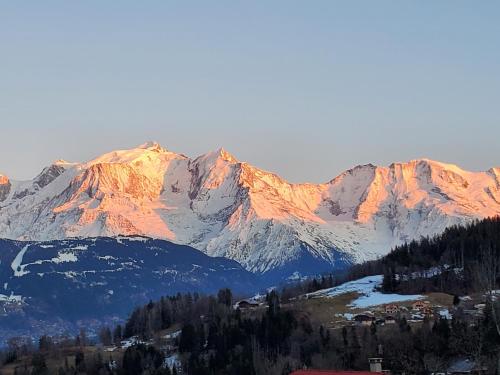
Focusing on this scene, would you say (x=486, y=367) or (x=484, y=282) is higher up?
(x=484, y=282)

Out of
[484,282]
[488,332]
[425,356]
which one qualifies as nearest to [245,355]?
[425,356]

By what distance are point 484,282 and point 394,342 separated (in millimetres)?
73768

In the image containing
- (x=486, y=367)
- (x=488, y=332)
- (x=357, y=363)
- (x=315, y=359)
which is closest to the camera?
(x=486, y=367)

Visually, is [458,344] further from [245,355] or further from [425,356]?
[245,355]

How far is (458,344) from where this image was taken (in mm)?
162000

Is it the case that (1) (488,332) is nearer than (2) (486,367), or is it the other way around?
(2) (486,367)

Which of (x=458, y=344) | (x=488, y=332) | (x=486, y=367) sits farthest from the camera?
(x=458, y=344)

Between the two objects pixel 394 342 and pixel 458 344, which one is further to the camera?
pixel 394 342

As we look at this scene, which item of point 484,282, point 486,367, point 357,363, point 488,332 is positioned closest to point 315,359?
point 357,363

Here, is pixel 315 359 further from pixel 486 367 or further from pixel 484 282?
pixel 484 282

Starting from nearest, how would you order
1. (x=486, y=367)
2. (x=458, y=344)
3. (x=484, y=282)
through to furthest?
(x=484, y=282)
(x=486, y=367)
(x=458, y=344)

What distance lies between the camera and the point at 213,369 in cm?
19762

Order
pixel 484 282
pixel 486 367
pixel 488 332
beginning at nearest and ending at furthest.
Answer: pixel 484 282 < pixel 486 367 < pixel 488 332

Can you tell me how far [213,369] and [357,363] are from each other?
31510 millimetres
